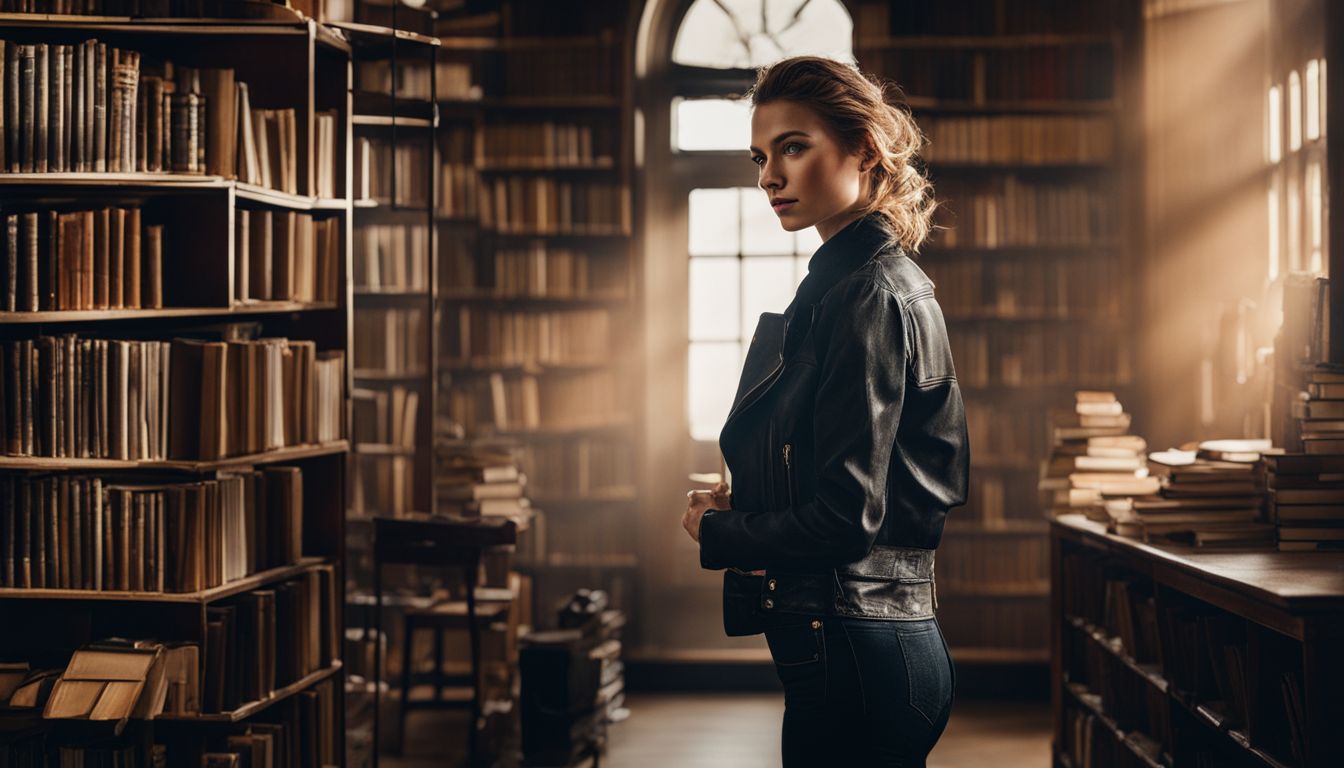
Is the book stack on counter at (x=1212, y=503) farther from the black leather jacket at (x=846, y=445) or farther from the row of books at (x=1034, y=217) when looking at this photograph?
the row of books at (x=1034, y=217)

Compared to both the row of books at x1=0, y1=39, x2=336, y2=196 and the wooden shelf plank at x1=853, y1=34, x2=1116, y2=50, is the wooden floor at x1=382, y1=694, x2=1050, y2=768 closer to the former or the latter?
the row of books at x1=0, y1=39, x2=336, y2=196

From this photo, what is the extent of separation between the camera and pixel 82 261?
11.2 feet

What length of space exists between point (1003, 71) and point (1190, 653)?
3.80 meters

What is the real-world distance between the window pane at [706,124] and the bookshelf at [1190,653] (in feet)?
9.94

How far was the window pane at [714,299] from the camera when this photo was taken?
6797 millimetres

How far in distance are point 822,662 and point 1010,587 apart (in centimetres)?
516

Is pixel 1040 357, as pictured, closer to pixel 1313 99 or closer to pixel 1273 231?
pixel 1273 231

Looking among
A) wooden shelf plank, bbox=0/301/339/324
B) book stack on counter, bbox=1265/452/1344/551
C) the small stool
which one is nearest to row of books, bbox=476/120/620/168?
the small stool

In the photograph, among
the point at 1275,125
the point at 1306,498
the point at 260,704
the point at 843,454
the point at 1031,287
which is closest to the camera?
the point at 843,454

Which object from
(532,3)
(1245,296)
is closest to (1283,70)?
(1245,296)

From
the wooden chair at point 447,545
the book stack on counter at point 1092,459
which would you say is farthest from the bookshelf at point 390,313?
the book stack on counter at point 1092,459

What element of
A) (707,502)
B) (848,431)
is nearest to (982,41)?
(707,502)

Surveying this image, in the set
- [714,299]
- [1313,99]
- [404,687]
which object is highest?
[1313,99]

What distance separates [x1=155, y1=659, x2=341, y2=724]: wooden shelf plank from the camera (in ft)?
11.4
